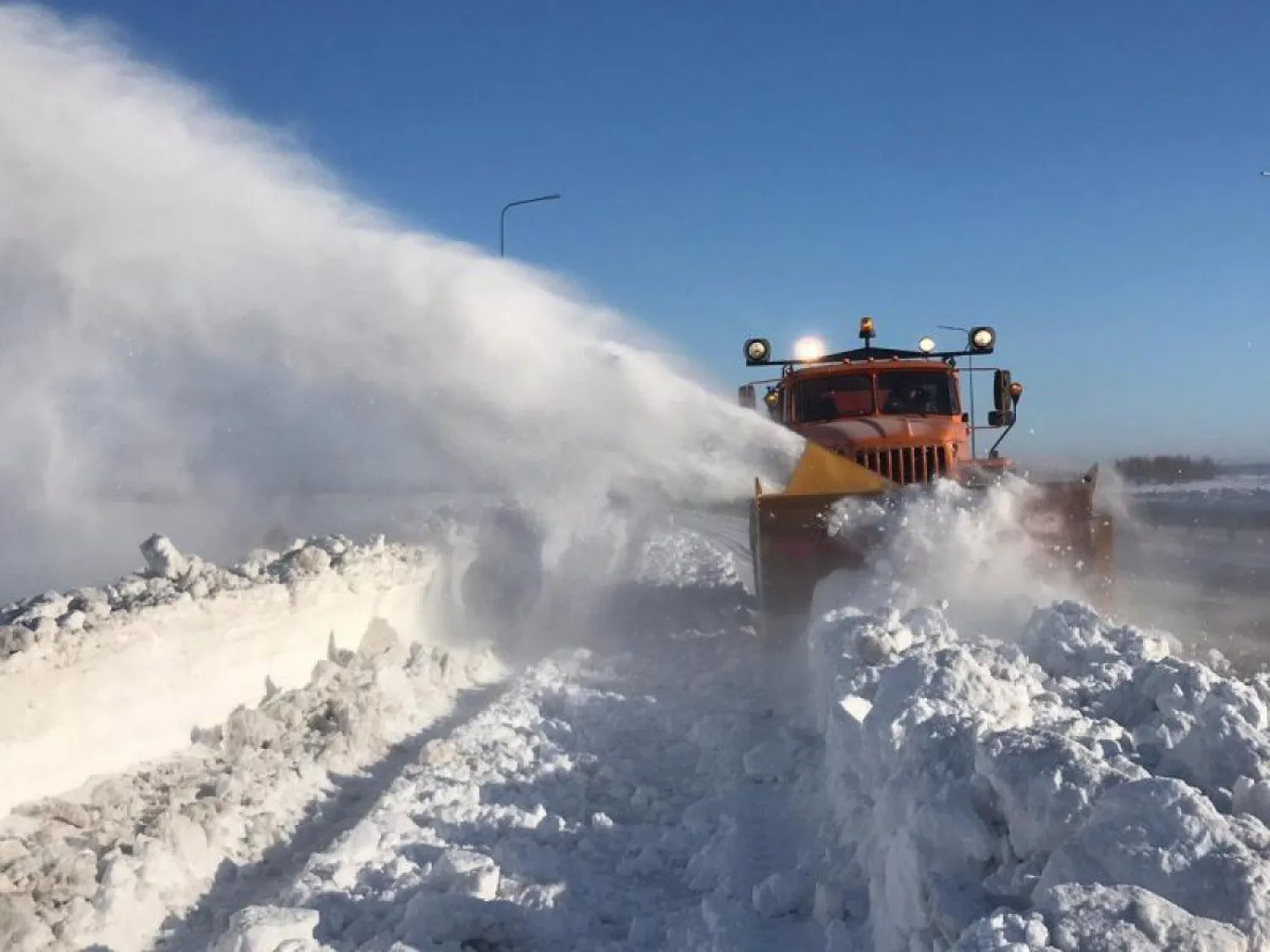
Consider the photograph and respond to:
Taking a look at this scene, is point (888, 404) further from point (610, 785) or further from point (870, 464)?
point (610, 785)

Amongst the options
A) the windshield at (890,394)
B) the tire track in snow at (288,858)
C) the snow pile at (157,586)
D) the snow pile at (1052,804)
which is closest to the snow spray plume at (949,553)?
the windshield at (890,394)

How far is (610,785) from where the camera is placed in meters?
5.31

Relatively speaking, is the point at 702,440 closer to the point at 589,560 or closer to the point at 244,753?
the point at 589,560

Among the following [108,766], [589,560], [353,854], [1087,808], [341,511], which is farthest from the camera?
[341,511]

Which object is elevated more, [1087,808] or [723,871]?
[1087,808]

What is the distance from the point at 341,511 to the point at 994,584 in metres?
8.10

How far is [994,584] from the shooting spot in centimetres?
798

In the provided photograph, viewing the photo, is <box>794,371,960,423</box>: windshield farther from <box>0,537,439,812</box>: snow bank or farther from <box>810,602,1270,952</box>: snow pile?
<box>810,602,1270,952</box>: snow pile

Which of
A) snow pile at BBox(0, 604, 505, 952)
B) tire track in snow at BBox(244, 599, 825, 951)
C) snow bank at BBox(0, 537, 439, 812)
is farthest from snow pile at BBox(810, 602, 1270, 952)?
snow bank at BBox(0, 537, 439, 812)

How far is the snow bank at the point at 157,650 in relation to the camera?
458 centimetres

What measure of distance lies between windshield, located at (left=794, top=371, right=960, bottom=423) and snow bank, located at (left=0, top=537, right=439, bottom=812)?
195 inches

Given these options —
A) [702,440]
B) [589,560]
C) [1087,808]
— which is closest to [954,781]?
[1087,808]

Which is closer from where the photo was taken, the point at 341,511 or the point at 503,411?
the point at 503,411

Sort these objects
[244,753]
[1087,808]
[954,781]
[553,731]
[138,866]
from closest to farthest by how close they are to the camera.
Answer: [1087,808] → [954,781] → [138,866] → [244,753] → [553,731]
